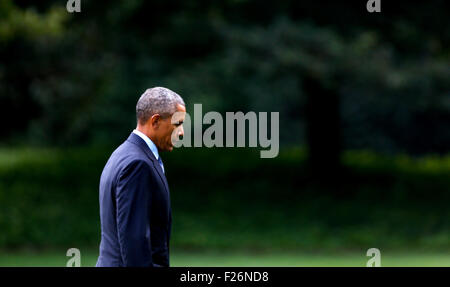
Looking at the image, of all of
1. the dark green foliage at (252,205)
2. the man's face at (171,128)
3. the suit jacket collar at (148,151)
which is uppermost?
the dark green foliage at (252,205)

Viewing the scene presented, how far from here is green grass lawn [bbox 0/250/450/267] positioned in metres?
14.5

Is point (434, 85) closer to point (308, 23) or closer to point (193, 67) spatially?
point (308, 23)

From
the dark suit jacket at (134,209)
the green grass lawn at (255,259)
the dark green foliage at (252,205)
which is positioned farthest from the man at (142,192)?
the dark green foliage at (252,205)

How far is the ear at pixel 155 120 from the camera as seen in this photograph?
4.19 m

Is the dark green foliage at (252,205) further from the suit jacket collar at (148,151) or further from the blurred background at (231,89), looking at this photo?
the suit jacket collar at (148,151)

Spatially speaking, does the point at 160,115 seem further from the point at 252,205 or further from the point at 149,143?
the point at 252,205

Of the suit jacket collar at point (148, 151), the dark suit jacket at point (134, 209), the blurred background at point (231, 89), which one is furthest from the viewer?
the blurred background at point (231, 89)

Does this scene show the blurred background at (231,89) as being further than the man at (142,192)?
Yes

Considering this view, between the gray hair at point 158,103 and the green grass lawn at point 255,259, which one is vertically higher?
the green grass lawn at point 255,259

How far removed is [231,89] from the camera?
18625 mm

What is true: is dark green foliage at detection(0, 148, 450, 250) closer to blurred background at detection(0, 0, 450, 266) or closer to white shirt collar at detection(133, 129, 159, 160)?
blurred background at detection(0, 0, 450, 266)

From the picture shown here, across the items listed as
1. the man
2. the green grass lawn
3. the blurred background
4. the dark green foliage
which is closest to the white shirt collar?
the man

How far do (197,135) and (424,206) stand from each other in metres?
6.18
